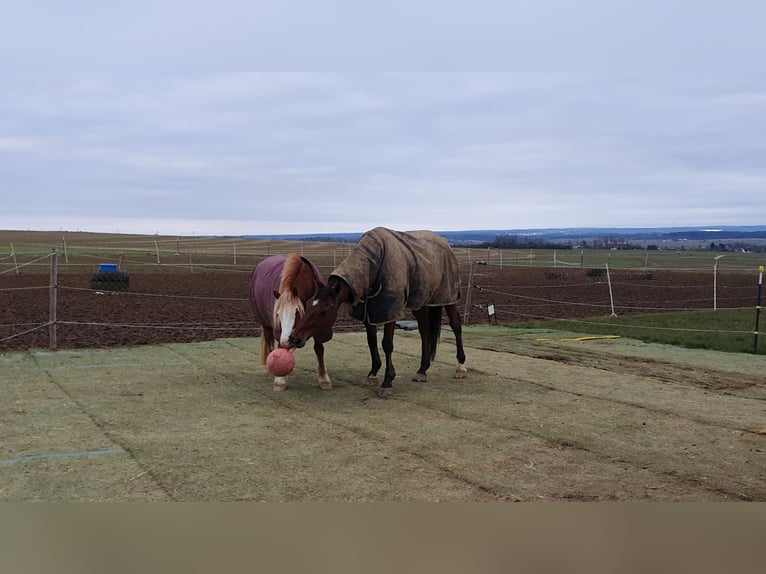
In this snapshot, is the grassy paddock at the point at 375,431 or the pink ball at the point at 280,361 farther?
the pink ball at the point at 280,361

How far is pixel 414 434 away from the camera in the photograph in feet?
14.0

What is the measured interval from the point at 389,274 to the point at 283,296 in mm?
977

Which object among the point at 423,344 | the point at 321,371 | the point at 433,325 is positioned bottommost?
the point at 321,371

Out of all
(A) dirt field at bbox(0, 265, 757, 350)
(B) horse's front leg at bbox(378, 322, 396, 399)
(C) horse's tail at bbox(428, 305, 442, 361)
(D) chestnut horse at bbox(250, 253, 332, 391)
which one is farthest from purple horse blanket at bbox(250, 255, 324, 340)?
(A) dirt field at bbox(0, 265, 757, 350)

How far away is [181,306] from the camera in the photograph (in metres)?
13.9

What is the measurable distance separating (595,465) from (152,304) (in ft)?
40.3

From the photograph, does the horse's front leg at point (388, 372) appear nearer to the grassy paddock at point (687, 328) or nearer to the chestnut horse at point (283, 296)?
the chestnut horse at point (283, 296)

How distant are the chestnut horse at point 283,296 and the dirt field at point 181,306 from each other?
343 cm

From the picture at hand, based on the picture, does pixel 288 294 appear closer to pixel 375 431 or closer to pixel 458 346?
pixel 375 431

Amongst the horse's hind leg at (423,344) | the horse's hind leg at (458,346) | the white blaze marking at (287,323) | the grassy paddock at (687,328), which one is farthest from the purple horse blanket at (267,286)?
the grassy paddock at (687,328)

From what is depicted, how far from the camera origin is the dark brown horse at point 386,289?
546 cm

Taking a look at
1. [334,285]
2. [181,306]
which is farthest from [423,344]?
[181,306]

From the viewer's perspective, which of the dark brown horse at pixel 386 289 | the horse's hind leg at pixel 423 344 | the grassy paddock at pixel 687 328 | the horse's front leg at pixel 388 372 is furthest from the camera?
the grassy paddock at pixel 687 328

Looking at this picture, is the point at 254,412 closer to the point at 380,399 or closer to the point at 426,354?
the point at 380,399
